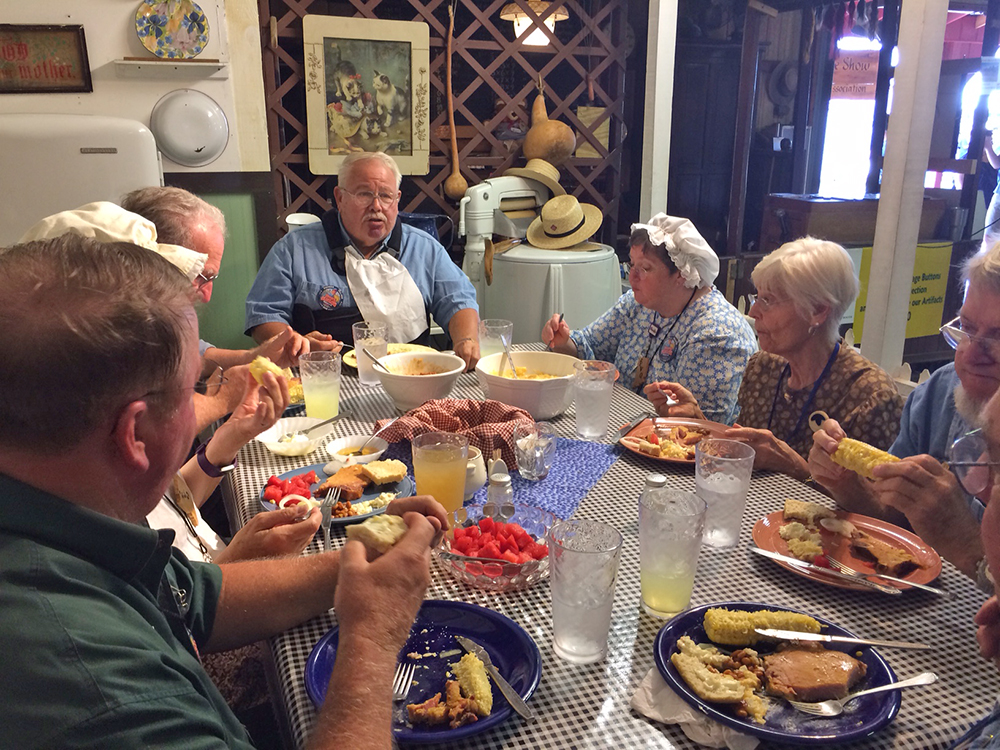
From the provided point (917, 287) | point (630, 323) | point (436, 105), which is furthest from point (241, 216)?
point (917, 287)

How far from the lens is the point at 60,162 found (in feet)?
11.2

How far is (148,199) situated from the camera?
7.09 ft

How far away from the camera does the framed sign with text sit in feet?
11.5

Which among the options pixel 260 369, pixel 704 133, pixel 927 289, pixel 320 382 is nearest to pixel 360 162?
pixel 320 382

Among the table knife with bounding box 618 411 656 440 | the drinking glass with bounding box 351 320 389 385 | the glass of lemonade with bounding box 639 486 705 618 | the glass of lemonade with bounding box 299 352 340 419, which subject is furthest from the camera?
the drinking glass with bounding box 351 320 389 385

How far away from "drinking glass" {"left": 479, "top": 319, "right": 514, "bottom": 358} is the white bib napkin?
0.75m

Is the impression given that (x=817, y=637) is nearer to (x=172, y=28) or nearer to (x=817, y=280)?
(x=817, y=280)

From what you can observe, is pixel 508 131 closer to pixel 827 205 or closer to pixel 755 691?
pixel 827 205

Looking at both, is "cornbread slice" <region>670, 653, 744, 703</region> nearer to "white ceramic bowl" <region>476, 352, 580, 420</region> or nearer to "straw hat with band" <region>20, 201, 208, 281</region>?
"white ceramic bowl" <region>476, 352, 580, 420</region>

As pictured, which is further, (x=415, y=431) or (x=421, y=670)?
(x=415, y=431)

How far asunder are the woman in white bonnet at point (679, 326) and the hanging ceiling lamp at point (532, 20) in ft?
8.56

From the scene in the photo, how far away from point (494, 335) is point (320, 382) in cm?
65

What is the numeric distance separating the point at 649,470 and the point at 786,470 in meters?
0.32

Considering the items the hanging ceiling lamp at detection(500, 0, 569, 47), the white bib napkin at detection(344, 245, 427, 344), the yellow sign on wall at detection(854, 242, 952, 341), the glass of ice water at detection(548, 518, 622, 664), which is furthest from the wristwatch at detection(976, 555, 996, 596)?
the hanging ceiling lamp at detection(500, 0, 569, 47)
